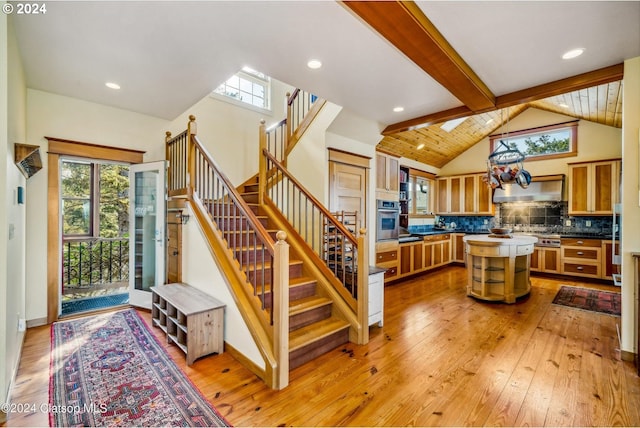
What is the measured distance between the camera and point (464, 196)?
735 centimetres

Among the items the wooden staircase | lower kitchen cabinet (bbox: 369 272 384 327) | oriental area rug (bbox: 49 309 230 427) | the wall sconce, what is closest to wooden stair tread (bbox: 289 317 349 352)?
the wooden staircase

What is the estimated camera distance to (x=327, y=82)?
3104 millimetres

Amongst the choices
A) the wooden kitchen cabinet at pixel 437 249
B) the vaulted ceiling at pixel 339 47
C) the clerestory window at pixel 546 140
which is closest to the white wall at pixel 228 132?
the vaulted ceiling at pixel 339 47

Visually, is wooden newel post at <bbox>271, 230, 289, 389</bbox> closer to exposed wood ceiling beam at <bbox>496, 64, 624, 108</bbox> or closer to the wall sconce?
the wall sconce

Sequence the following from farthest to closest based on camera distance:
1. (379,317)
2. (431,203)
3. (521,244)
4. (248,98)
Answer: (431,203) < (248,98) < (521,244) < (379,317)

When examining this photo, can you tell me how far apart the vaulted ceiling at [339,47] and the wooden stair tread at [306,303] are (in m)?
2.37

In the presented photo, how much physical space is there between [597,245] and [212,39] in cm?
724

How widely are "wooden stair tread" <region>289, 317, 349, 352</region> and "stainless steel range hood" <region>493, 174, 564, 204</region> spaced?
566 centimetres

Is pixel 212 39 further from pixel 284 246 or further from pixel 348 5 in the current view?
pixel 284 246

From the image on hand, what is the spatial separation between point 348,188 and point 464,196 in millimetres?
4294

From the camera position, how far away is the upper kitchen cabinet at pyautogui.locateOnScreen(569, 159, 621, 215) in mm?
5402

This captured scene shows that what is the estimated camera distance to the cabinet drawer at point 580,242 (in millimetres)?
5421

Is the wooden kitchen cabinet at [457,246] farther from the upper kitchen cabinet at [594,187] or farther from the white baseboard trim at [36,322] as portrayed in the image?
the white baseboard trim at [36,322]

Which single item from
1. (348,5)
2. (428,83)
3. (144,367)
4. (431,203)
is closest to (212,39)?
(348,5)
